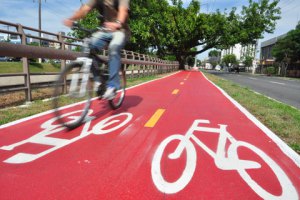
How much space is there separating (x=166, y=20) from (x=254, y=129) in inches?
1604

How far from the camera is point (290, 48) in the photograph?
169ft

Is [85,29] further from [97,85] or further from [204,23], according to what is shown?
[204,23]

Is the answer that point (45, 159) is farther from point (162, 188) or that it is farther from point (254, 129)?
point (254, 129)

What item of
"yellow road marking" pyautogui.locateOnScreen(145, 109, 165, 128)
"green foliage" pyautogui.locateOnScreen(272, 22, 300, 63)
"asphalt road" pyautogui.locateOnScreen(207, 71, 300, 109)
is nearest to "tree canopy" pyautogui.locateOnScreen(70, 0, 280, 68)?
"green foliage" pyautogui.locateOnScreen(272, 22, 300, 63)

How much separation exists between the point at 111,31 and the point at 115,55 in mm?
396

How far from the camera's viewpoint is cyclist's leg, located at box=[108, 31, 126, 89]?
4527 millimetres

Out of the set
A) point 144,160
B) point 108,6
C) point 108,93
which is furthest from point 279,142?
Result: point 108,6

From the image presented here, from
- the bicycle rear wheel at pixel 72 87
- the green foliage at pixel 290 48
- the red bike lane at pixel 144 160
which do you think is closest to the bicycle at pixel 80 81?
the bicycle rear wheel at pixel 72 87

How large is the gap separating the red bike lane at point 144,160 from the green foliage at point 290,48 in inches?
2079

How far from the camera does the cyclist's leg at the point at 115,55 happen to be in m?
4.53

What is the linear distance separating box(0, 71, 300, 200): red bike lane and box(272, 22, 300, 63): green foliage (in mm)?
52815

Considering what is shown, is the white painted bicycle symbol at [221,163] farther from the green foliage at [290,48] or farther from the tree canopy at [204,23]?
the green foliage at [290,48]

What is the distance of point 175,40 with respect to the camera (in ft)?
154

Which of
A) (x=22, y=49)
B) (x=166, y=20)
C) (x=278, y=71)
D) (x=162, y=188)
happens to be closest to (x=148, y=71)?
(x=22, y=49)
